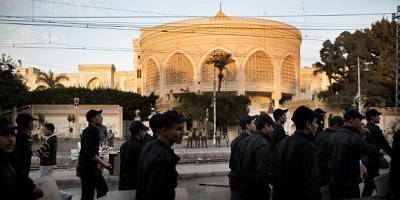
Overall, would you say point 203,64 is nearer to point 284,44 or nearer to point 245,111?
point 284,44

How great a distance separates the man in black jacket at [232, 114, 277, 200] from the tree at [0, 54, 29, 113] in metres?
33.7

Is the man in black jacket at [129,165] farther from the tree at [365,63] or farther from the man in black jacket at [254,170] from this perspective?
the tree at [365,63]

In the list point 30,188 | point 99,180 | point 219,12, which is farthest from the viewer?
point 219,12

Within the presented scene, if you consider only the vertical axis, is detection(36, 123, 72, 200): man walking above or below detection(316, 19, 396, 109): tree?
below

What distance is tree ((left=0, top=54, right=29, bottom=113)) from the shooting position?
35625mm

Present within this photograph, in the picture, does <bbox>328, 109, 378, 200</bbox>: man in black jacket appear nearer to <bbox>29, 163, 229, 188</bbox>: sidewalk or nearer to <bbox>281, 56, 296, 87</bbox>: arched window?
<bbox>29, 163, 229, 188</bbox>: sidewalk

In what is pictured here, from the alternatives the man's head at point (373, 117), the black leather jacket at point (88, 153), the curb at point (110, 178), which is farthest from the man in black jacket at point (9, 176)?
the curb at point (110, 178)

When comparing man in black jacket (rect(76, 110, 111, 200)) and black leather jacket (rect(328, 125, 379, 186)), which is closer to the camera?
black leather jacket (rect(328, 125, 379, 186))

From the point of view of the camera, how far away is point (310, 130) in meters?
4.32

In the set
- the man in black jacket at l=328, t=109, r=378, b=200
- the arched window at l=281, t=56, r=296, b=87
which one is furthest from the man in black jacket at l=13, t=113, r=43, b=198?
the arched window at l=281, t=56, r=296, b=87

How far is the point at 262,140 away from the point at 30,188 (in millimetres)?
2634

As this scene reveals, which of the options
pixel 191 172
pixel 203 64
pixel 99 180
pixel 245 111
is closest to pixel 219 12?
pixel 203 64

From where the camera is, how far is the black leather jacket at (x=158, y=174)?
3.28 meters

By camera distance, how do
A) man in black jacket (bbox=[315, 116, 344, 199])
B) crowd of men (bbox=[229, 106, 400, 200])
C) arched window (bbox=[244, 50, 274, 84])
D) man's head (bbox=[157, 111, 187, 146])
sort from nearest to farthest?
man's head (bbox=[157, 111, 187, 146]), crowd of men (bbox=[229, 106, 400, 200]), man in black jacket (bbox=[315, 116, 344, 199]), arched window (bbox=[244, 50, 274, 84])
